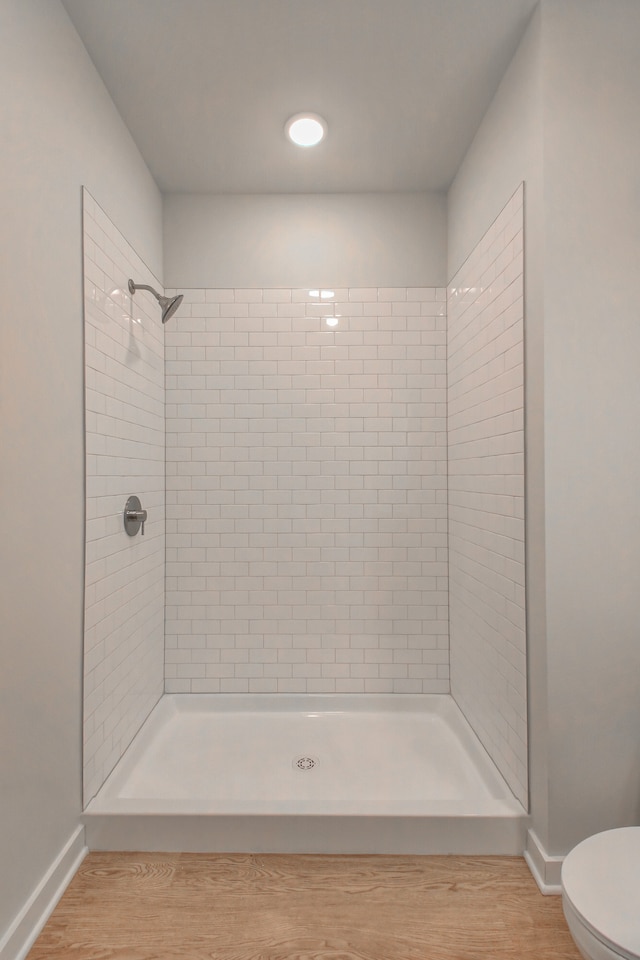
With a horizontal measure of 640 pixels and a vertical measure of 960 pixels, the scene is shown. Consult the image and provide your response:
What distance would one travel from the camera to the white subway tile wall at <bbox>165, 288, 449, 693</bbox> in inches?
104

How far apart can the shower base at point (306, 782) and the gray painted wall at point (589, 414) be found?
342 mm

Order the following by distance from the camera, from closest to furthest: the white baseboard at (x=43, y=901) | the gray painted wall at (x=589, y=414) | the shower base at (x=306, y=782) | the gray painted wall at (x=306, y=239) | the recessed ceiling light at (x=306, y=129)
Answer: the white baseboard at (x=43, y=901)
the gray painted wall at (x=589, y=414)
the shower base at (x=306, y=782)
the recessed ceiling light at (x=306, y=129)
the gray painted wall at (x=306, y=239)

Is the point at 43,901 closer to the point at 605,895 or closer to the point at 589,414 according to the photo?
the point at 605,895

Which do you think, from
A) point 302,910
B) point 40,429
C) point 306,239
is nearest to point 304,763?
point 302,910

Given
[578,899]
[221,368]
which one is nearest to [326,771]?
[578,899]

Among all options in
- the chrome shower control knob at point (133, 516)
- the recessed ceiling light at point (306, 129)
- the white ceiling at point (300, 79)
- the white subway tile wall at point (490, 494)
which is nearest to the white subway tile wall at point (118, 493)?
the chrome shower control knob at point (133, 516)

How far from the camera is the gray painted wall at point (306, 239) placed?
2617mm

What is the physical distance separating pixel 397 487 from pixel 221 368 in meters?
1.06

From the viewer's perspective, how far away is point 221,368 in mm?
2643

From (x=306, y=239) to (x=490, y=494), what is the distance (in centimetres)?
155

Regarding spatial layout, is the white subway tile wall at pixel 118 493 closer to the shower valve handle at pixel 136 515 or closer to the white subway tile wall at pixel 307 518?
the shower valve handle at pixel 136 515

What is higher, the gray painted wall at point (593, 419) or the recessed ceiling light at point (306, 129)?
the recessed ceiling light at point (306, 129)

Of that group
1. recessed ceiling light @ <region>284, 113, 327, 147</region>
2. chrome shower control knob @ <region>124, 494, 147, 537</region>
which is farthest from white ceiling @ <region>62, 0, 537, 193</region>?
chrome shower control knob @ <region>124, 494, 147, 537</region>

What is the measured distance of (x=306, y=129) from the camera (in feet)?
6.96
